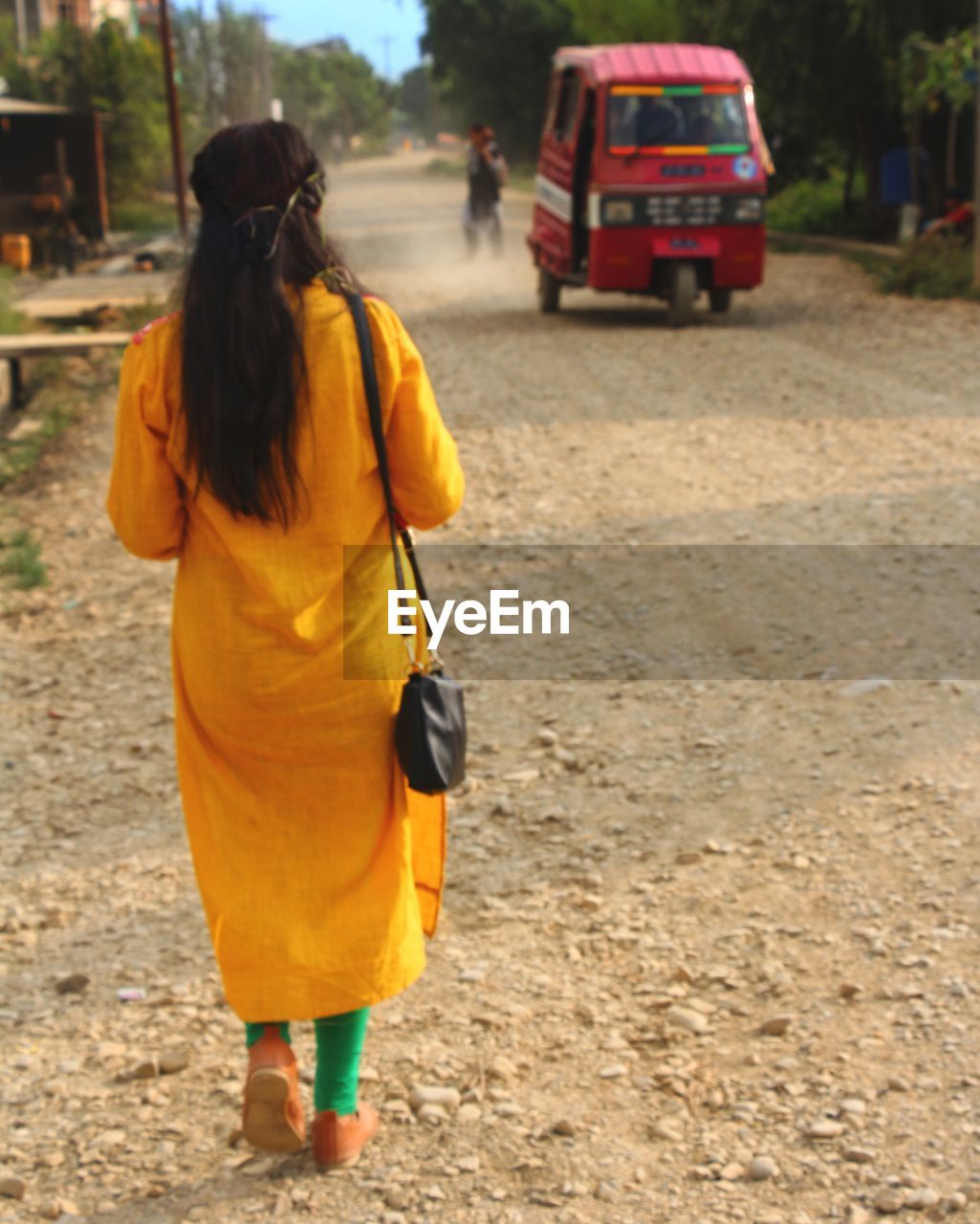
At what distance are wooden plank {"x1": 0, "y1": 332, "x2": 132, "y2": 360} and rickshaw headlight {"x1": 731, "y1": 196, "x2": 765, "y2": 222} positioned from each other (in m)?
5.22

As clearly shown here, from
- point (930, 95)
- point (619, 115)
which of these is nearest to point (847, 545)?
point (619, 115)

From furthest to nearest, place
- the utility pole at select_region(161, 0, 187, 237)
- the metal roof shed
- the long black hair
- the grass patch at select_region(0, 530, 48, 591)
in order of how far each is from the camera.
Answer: the metal roof shed < the utility pole at select_region(161, 0, 187, 237) < the grass patch at select_region(0, 530, 48, 591) < the long black hair

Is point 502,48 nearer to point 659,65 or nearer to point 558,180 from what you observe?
point 558,180

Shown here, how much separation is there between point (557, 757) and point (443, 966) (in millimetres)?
1296

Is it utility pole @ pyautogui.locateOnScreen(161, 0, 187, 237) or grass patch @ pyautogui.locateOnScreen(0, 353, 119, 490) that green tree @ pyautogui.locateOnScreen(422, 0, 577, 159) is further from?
grass patch @ pyautogui.locateOnScreen(0, 353, 119, 490)

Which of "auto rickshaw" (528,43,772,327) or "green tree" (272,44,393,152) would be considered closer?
"auto rickshaw" (528,43,772,327)

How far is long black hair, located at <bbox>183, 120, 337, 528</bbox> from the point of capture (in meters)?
Answer: 2.64

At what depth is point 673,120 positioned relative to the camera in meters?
14.2

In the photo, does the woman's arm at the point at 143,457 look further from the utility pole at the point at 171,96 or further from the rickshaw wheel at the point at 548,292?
the utility pole at the point at 171,96

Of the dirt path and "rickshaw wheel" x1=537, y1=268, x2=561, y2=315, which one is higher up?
"rickshaw wheel" x1=537, y1=268, x2=561, y2=315

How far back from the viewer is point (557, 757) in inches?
200

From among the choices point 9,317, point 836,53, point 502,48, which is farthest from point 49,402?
point 502,48

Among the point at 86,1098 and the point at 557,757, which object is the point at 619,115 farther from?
the point at 86,1098

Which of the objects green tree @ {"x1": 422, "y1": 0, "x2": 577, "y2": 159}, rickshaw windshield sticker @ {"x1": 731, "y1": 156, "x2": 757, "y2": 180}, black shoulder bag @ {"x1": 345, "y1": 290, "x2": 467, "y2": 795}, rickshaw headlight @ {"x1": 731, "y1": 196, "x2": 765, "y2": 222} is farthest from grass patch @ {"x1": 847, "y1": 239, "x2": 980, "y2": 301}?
green tree @ {"x1": 422, "y1": 0, "x2": 577, "y2": 159}
